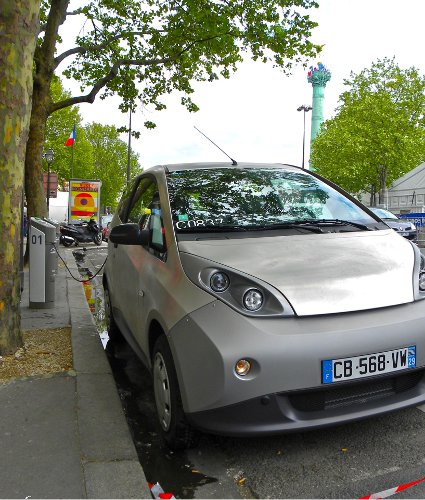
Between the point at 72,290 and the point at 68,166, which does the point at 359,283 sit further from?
the point at 68,166

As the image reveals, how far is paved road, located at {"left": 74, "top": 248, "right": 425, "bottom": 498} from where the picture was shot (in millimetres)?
2475

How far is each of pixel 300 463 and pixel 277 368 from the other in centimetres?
71

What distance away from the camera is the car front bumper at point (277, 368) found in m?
2.36

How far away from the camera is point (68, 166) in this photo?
142 feet

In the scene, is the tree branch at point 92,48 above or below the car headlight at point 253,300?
above

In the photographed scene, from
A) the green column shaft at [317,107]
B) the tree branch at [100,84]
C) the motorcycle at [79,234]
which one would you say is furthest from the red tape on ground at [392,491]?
the green column shaft at [317,107]

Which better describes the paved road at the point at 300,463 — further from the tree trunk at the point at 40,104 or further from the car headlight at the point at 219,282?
the tree trunk at the point at 40,104

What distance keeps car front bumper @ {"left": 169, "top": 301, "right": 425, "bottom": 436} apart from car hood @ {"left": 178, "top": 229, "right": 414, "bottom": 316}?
8 cm

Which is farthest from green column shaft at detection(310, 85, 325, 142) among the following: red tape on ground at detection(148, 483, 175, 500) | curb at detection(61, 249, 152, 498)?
red tape on ground at detection(148, 483, 175, 500)

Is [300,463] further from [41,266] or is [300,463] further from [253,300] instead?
[41,266]

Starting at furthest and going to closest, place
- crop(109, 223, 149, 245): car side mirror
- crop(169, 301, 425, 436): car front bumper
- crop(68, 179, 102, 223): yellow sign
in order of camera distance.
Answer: crop(68, 179, 102, 223): yellow sign, crop(109, 223, 149, 245): car side mirror, crop(169, 301, 425, 436): car front bumper

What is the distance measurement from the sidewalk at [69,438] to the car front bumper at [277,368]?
19.2 inches

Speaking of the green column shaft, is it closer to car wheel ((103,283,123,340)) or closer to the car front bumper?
car wheel ((103,283,123,340))

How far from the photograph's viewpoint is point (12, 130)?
4016mm
